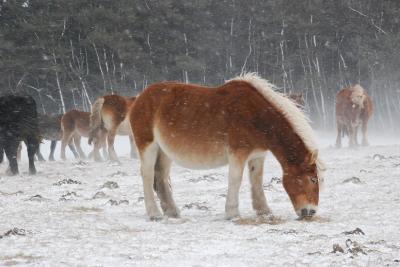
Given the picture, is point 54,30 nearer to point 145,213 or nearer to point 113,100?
point 113,100

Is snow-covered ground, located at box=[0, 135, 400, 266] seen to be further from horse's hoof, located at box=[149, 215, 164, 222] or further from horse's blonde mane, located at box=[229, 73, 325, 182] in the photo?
horse's blonde mane, located at box=[229, 73, 325, 182]

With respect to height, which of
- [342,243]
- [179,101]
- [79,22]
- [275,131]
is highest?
[79,22]

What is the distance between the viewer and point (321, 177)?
720 cm

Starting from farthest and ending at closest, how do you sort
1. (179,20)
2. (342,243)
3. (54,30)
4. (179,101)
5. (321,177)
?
(179,20) < (54,30) < (179,101) < (321,177) < (342,243)

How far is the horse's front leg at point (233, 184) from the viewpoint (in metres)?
7.38

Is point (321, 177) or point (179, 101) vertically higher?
point (179, 101)

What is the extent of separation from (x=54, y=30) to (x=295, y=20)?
2029 cm

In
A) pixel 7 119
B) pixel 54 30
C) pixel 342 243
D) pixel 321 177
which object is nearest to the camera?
pixel 342 243

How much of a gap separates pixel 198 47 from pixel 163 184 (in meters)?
39.8

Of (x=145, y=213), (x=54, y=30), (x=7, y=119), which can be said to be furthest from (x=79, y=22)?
(x=145, y=213)

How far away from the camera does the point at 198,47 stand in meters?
47.3

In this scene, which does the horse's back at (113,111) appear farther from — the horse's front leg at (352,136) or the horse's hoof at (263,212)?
the horse's hoof at (263,212)

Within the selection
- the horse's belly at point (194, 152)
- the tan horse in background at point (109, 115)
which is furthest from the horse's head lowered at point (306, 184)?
the tan horse in background at point (109, 115)

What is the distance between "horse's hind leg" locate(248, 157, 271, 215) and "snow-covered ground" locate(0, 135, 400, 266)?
0.19 m
